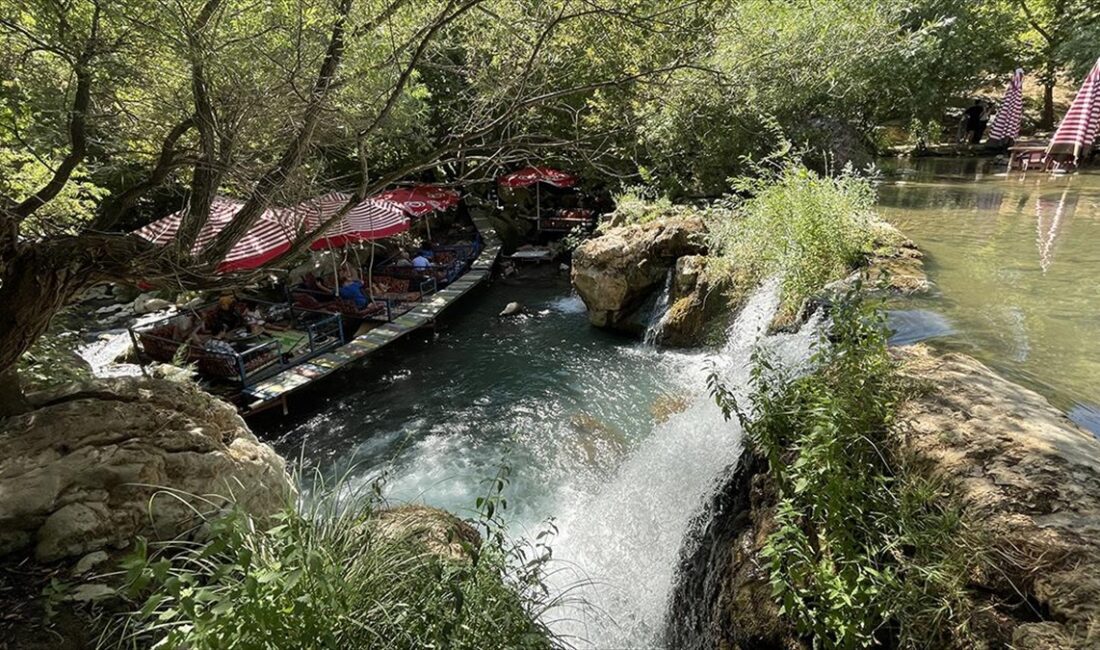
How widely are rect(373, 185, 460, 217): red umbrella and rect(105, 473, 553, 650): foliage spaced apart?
41.1 ft

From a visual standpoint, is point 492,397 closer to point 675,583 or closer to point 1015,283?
point 675,583

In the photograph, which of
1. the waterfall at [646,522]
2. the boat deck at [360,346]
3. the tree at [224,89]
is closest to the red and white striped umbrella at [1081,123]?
the waterfall at [646,522]

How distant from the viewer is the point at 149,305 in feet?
43.6

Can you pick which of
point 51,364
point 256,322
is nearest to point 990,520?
point 51,364

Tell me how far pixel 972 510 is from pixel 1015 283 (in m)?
5.19

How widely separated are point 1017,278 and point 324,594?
815cm

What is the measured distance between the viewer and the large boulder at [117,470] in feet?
10.2

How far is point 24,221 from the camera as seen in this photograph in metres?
3.38

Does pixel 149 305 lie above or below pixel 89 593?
below

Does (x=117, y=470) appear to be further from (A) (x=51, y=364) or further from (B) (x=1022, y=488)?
(B) (x=1022, y=488)

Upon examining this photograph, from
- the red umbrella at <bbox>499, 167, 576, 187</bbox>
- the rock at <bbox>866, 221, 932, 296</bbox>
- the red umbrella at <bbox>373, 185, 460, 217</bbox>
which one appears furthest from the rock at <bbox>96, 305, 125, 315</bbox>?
the rock at <bbox>866, 221, 932, 296</bbox>

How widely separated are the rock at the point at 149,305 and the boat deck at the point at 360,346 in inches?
236

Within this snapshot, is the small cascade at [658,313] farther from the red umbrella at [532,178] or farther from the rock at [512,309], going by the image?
the red umbrella at [532,178]

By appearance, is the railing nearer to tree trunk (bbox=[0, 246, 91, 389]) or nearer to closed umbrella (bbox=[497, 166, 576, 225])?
tree trunk (bbox=[0, 246, 91, 389])
